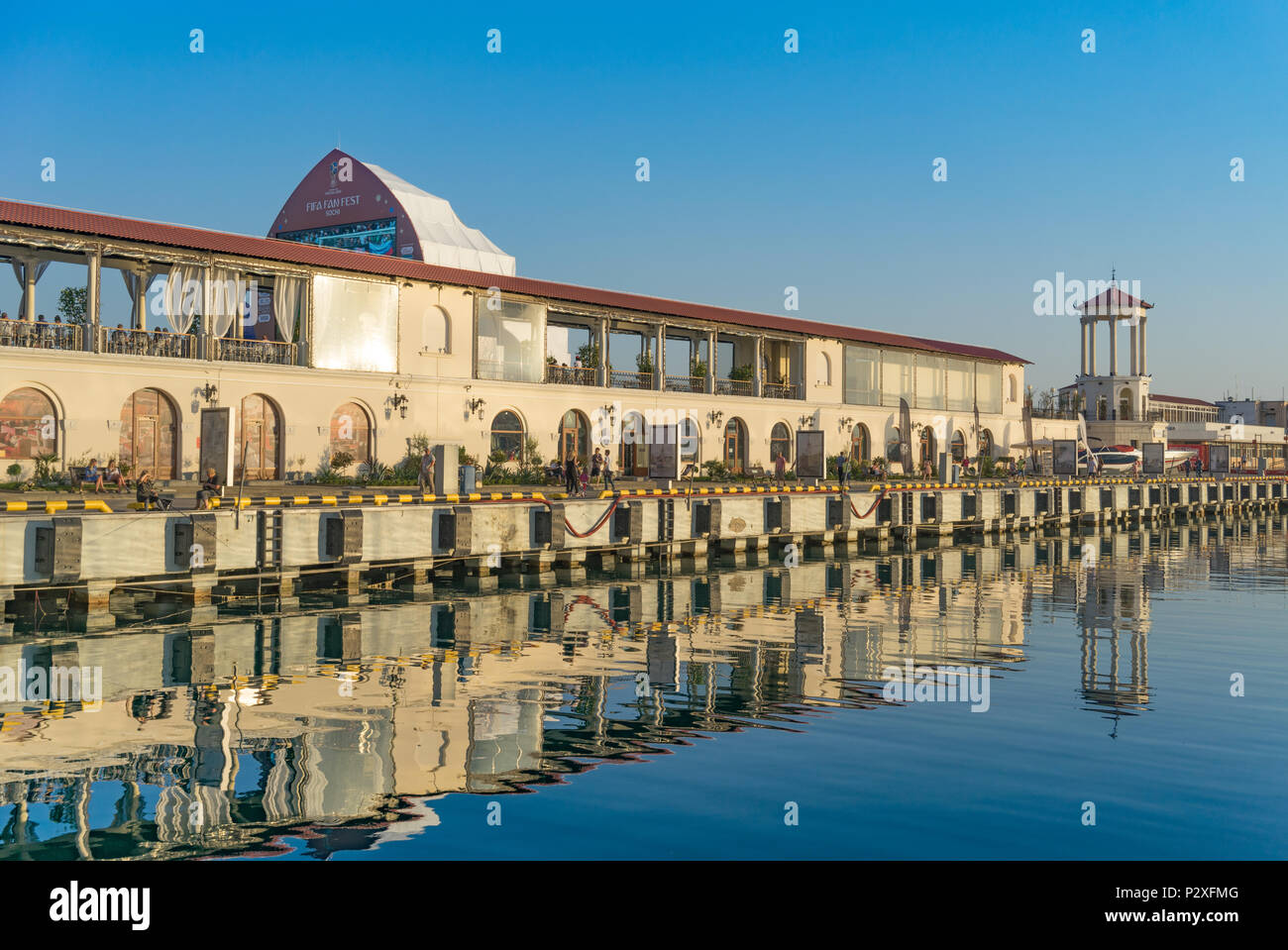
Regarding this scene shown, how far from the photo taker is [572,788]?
468 inches

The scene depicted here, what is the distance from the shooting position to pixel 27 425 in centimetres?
3250

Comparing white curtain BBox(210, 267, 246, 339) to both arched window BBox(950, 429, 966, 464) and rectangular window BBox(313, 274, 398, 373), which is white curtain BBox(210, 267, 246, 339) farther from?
arched window BBox(950, 429, 966, 464)

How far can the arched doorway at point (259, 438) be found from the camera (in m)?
37.4

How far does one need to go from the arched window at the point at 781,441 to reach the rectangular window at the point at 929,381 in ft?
39.2

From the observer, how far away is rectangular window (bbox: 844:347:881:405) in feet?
203

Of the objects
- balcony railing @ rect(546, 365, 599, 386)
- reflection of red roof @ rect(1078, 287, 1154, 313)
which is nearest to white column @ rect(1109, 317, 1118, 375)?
reflection of red roof @ rect(1078, 287, 1154, 313)

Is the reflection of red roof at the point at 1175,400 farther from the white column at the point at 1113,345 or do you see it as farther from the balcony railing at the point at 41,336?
the balcony railing at the point at 41,336

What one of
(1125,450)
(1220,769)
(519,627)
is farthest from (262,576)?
(1125,450)

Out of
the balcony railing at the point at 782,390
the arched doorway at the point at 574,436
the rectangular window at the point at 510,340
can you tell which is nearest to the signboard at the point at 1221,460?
the balcony railing at the point at 782,390

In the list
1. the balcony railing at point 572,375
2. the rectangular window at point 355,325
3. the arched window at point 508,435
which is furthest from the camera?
the balcony railing at point 572,375

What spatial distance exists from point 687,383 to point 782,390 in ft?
22.4

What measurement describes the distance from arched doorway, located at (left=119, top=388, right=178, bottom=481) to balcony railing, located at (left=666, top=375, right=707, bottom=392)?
23205 mm

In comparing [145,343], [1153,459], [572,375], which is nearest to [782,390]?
[572,375]

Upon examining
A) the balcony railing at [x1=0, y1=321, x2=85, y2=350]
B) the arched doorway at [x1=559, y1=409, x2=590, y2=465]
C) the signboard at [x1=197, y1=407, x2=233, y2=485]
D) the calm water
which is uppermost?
the balcony railing at [x1=0, y1=321, x2=85, y2=350]
